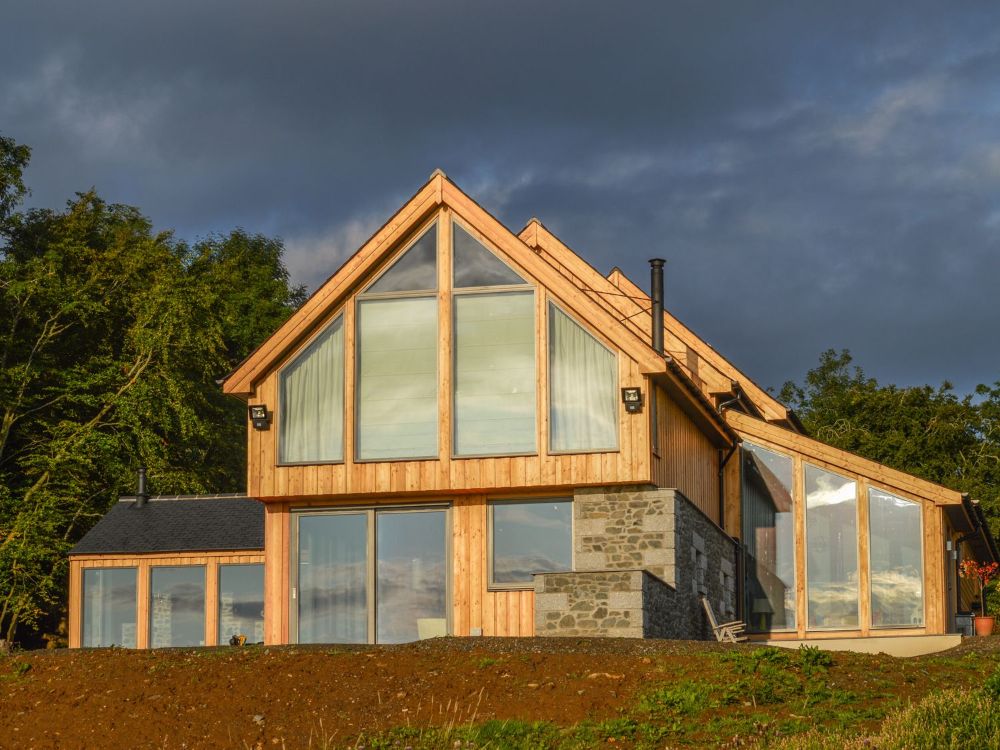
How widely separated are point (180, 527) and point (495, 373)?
8.67 meters

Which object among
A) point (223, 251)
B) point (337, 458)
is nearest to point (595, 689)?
point (337, 458)

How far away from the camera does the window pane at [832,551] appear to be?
2578 centimetres

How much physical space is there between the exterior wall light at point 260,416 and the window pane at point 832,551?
9706 mm

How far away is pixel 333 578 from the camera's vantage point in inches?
874

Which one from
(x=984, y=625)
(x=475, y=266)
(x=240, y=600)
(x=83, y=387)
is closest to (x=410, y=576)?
(x=475, y=266)

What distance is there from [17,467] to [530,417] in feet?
68.1

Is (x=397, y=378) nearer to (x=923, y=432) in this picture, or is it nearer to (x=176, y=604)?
(x=176, y=604)

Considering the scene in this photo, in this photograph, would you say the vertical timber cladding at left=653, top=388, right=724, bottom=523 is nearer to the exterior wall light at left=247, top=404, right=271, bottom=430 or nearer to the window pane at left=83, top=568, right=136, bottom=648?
the exterior wall light at left=247, top=404, right=271, bottom=430

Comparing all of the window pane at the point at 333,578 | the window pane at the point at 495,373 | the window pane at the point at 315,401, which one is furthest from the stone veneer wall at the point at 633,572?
the window pane at the point at 315,401

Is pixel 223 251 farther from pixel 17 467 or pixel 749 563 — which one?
pixel 749 563

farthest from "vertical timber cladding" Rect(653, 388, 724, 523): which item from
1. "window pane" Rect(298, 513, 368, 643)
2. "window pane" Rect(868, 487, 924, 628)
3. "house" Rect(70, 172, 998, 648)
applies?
"window pane" Rect(298, 513, 368, 643)

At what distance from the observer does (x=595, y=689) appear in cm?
1406

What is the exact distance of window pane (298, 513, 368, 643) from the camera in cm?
2200

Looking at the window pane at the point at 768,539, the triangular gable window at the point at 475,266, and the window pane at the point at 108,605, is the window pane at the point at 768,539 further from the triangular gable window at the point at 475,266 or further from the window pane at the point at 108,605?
the window pane at the point at 108,605
